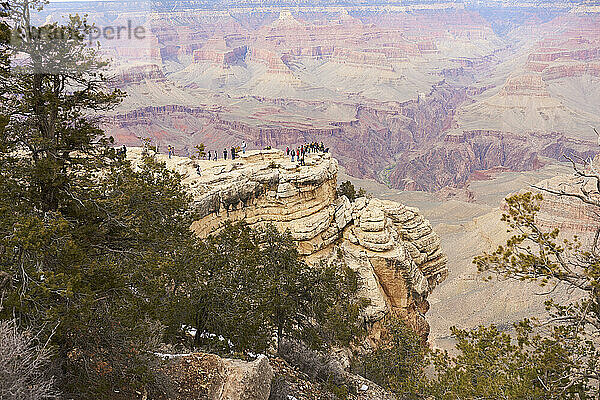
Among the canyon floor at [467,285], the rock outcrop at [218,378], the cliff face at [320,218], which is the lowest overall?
the canyon floor at [467,285]

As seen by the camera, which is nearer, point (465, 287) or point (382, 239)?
point (382, 239)

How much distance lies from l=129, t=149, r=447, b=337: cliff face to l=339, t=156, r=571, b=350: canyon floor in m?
6.76

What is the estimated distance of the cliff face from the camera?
3453 centimetres

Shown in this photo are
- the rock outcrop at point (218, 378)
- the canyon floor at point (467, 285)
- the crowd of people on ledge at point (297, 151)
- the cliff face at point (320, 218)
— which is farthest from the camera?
the canyon floor at point (467, 285)

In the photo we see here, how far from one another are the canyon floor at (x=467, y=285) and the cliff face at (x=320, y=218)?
6.76 m

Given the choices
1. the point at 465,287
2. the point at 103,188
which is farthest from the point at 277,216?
the point at 465,287

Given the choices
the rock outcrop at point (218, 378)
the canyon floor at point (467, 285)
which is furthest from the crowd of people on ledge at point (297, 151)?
the rock outcrop at point (218, 378)

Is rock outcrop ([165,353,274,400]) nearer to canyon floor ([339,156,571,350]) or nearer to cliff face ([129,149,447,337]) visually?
canyon floor ([339,156,571,350])

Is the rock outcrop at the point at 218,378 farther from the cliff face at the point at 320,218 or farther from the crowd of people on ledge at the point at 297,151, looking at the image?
the crowd of people on ledge at the point at 297,151

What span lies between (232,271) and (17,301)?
9133 mm

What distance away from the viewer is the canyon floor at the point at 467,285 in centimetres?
6141

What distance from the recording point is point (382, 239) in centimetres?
3597

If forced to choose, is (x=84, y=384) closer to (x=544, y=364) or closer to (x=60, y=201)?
(x=60, y=201)

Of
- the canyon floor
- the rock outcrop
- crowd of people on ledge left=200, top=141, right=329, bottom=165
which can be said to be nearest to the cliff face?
crowd of people on ledge left=200, top=141, right=329, bottom=165
